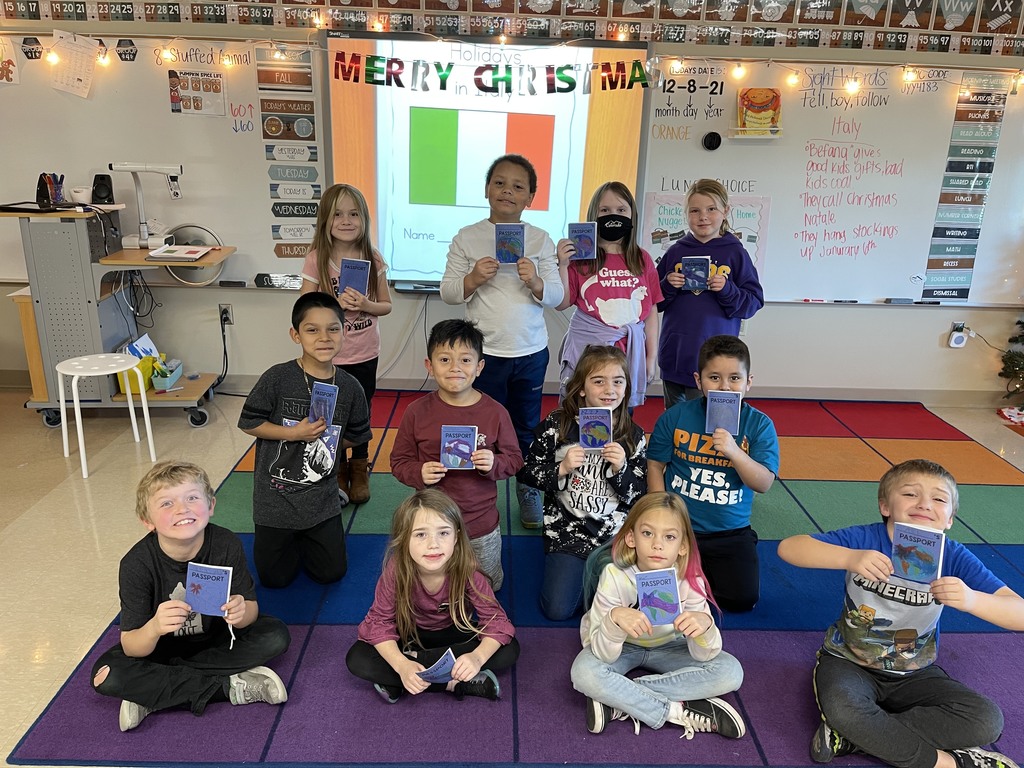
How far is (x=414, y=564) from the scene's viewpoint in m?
2.26

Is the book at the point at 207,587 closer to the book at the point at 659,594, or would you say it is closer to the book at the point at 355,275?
the book at the point at 659,594

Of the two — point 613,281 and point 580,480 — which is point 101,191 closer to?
point 613,281

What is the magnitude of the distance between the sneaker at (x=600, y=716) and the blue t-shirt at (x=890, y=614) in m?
0.69

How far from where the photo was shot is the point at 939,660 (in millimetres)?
2584

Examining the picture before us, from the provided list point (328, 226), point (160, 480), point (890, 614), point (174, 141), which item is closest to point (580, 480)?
point (890, 614)

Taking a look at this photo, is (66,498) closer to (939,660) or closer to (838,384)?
A: (939,660)

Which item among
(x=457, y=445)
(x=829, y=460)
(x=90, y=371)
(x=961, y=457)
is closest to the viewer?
(x=457, y=445)

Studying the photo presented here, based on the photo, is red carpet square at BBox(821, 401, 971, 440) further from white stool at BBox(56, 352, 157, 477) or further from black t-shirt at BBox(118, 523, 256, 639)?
white stool at BBox(56, 352, 157, 477)

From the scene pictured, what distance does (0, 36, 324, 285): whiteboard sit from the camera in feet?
14.4

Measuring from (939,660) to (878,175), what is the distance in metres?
3.26

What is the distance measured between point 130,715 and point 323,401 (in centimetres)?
116

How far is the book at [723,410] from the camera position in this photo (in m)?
2.64

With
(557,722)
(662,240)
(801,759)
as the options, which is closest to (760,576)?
(801,759)

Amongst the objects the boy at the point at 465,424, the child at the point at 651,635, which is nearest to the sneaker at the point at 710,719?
the child at the point at 651,635
